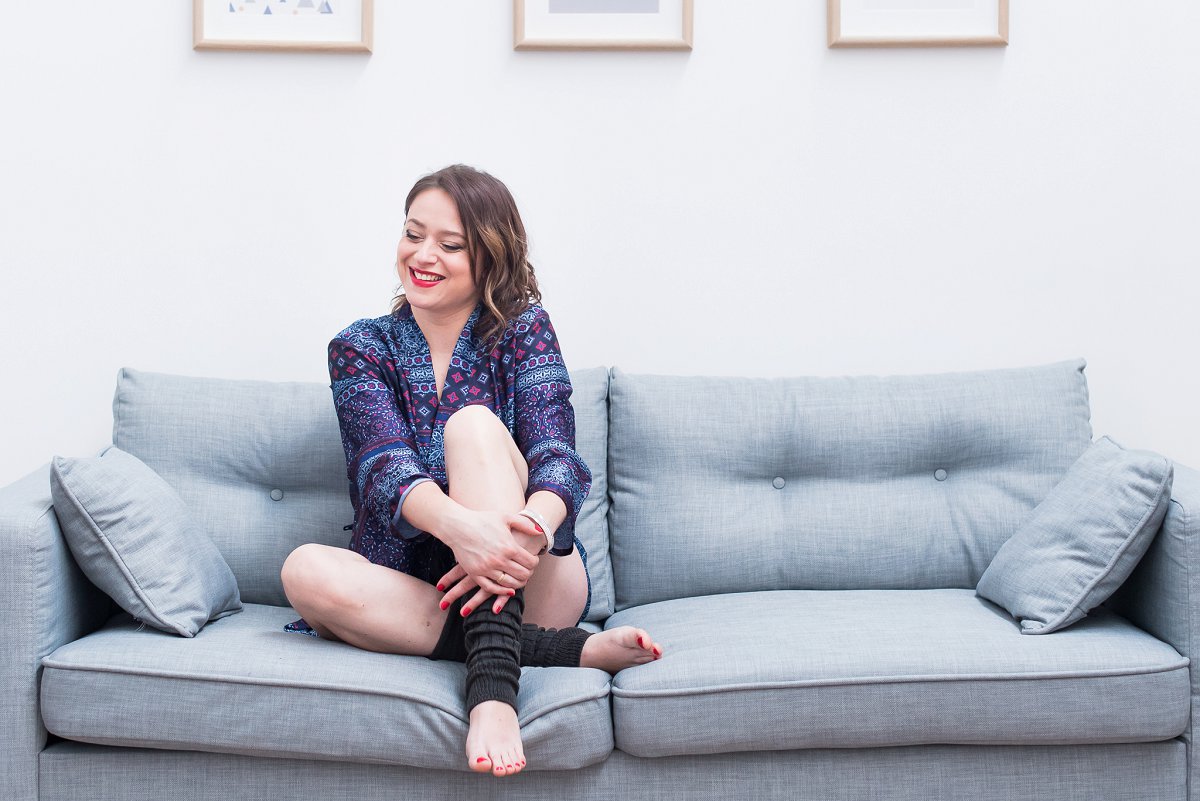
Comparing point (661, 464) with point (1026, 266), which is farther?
point (1026, 266)

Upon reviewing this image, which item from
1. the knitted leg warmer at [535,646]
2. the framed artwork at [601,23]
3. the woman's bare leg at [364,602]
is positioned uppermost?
the framed artwork at [601,23]

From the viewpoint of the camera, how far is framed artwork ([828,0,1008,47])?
7.24 feet

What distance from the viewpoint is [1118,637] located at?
60.9 inches

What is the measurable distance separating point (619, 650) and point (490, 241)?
2.47 feet

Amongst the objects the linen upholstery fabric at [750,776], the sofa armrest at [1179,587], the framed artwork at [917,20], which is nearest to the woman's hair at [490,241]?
the linen upholstery fabric at [750,776]

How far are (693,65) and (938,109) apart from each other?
55 centimetres

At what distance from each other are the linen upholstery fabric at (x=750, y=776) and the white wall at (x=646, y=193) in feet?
3.22

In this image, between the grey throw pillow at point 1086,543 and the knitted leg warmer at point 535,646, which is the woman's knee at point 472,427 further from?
the grey throw pillow at point 1086,543

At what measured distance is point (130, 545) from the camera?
1577 mm

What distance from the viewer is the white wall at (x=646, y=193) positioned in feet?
7.29

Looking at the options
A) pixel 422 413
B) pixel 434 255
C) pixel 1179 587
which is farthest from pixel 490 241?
pixel 1179 587

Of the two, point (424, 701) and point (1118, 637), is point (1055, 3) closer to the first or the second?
point (1118, 637)

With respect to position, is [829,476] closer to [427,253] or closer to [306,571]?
[427,253]

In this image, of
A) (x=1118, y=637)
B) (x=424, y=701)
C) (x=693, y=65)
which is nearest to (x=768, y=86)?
(x=693, y=65)
